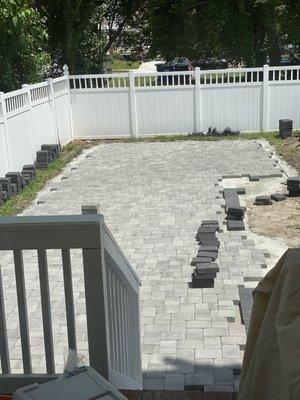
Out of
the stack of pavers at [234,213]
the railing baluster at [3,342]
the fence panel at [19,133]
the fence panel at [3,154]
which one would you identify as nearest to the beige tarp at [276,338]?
the railing baluster at [3,342]

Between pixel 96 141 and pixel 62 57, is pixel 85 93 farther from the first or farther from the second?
pixel 62 57

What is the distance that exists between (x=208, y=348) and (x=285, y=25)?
19265mm

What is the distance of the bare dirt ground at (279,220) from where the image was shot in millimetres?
7483

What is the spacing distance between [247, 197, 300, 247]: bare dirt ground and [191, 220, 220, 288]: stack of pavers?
70 cm

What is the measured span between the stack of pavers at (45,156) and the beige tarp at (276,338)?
1077 centimetres

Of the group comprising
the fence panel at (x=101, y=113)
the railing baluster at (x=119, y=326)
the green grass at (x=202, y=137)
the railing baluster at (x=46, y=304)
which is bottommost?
the green grass at (x=202, y=137)

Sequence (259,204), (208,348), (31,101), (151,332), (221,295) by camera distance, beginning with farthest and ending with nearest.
→ (31,101), (259,204), (221,295), (151,332), (208,348)

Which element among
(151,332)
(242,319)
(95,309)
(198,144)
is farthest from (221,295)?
(198,144)

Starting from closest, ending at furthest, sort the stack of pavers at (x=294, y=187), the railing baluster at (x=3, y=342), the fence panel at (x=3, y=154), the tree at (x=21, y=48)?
the railing baluster at (x=3, y=342), the stack of pavers at (x=294, y=187), the fence panel at (x=3, y=154), the tree at (x=21, y=48)

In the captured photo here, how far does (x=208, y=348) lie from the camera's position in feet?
15.4

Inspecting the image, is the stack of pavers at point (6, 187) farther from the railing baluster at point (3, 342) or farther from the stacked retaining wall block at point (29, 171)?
the railing baluster at point (3, 342)

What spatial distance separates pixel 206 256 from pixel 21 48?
31.2ft

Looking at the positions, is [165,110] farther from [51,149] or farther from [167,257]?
[167,257]

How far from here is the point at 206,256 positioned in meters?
6.57
